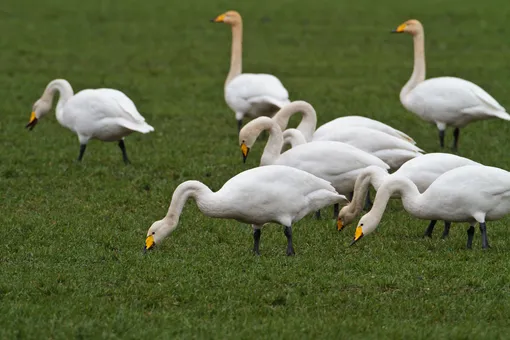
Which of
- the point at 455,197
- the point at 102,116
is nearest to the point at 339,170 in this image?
the point at 455,197

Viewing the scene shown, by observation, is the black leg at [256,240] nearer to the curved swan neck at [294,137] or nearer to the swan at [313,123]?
the curved swan neck at [294,137]

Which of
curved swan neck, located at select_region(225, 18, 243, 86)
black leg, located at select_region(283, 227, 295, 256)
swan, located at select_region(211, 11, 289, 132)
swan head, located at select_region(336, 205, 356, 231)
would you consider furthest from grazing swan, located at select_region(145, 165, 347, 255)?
curved swan neck, located at select_region(225, 18, 243, 86)

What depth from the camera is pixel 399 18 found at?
105ft

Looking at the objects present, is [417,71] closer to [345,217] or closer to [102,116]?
[102,116]

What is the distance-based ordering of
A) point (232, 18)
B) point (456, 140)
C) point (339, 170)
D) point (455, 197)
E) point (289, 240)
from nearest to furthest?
point (455, 197) < point (289, 240) < point (339, 170) < point (456, 140) < point (232, 18)

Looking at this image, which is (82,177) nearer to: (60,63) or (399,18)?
(60,63)

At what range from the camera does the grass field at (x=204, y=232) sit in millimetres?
7387

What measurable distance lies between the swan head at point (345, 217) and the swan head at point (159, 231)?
162cm

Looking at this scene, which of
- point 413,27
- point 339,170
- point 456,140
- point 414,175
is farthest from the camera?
point 413,27

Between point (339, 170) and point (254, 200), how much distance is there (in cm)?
197

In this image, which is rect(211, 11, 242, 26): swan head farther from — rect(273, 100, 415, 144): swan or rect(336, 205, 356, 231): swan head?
rect(336, 205, 356, 231): swan head

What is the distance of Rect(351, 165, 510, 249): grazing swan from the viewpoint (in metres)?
9.12

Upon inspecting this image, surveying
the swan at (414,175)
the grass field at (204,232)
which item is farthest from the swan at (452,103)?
the swan at (414,175)

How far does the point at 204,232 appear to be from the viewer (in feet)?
33.8
